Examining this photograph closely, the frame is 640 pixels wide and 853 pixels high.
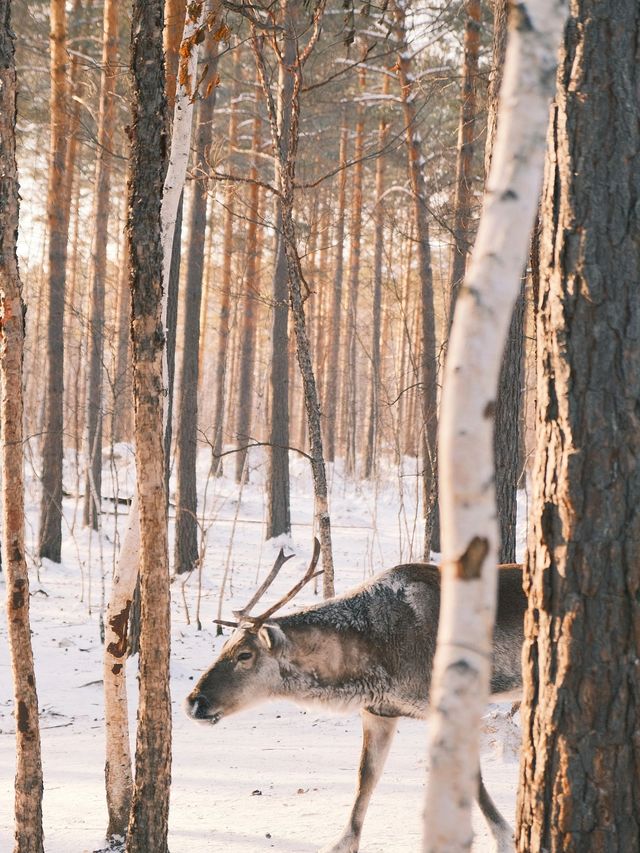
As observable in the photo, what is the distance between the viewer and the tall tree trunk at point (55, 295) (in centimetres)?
1272

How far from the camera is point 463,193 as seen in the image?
35.0 ft

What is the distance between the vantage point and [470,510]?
1612mm

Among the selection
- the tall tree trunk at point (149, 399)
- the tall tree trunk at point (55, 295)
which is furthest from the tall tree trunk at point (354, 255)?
the tall tree trunk at point (149, 399)

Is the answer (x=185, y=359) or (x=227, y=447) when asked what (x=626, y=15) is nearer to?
(x=185, y=359)

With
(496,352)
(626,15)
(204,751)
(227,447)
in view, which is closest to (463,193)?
(204,751)

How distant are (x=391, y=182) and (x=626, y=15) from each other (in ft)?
73.8

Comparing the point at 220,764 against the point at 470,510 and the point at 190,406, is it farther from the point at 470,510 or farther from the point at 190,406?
the point at 190,406

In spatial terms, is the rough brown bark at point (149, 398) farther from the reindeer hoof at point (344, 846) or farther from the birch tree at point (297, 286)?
the birch tree at point (297, 286)

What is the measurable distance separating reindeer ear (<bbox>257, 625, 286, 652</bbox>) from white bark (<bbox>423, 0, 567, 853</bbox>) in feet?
8.91

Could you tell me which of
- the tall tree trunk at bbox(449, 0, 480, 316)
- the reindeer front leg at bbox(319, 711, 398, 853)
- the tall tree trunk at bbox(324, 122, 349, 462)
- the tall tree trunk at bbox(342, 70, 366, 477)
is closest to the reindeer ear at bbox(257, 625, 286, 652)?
the reindeer front leg at bbox(319, 711, 398, 853)

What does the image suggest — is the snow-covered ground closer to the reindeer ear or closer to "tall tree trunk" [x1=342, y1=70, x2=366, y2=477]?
the reindeer ear

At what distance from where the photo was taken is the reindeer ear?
14.1 feet

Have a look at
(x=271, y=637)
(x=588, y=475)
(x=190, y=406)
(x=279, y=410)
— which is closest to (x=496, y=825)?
(x=271, y=637)

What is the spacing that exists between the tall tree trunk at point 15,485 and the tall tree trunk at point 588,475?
2.48m
